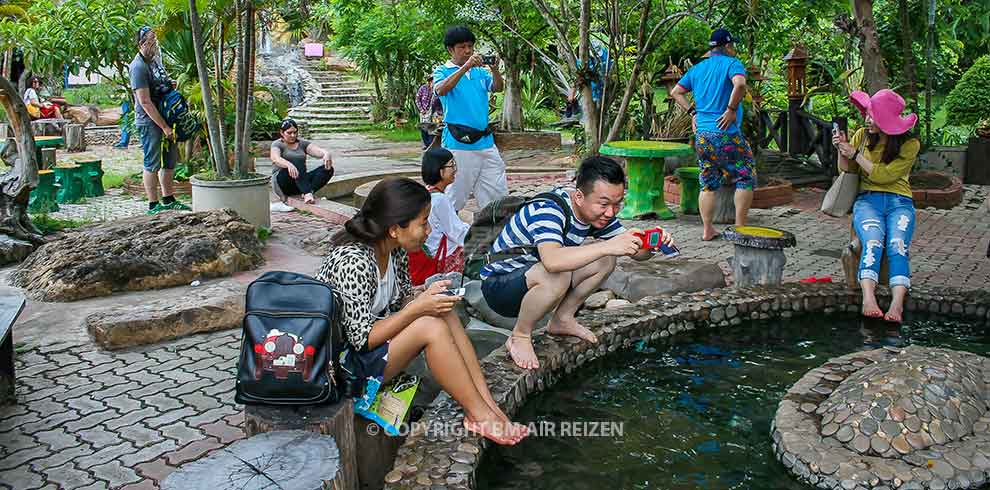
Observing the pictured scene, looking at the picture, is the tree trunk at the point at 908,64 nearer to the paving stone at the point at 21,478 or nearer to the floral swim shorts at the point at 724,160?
the floral swim shorts at the point at 724,160

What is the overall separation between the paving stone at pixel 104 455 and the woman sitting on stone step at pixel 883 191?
4019 mm

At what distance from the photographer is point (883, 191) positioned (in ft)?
18.1

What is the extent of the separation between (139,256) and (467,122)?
2.47 meters

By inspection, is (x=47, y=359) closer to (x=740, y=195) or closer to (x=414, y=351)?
(x=414, y=351)

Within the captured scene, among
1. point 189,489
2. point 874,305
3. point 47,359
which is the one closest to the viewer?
point 189,489

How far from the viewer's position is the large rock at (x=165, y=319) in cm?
491

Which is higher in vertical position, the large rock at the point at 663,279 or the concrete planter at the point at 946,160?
the concrete planter at the point at 946,160

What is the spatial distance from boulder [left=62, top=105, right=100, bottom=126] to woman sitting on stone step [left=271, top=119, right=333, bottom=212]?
1188 cm

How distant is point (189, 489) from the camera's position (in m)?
2.38

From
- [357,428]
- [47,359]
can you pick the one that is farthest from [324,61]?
[357,428]

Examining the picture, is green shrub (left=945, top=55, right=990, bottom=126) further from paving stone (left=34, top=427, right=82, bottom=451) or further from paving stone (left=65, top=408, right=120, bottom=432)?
paving stone (left=34, top=427, right=82, bottom=451)

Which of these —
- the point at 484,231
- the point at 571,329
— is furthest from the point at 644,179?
the point at 571,329

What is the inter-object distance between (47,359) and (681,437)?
3325 millimetres

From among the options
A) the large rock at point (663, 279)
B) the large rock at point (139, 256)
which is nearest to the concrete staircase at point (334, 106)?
the large rock at point (139, 256)
